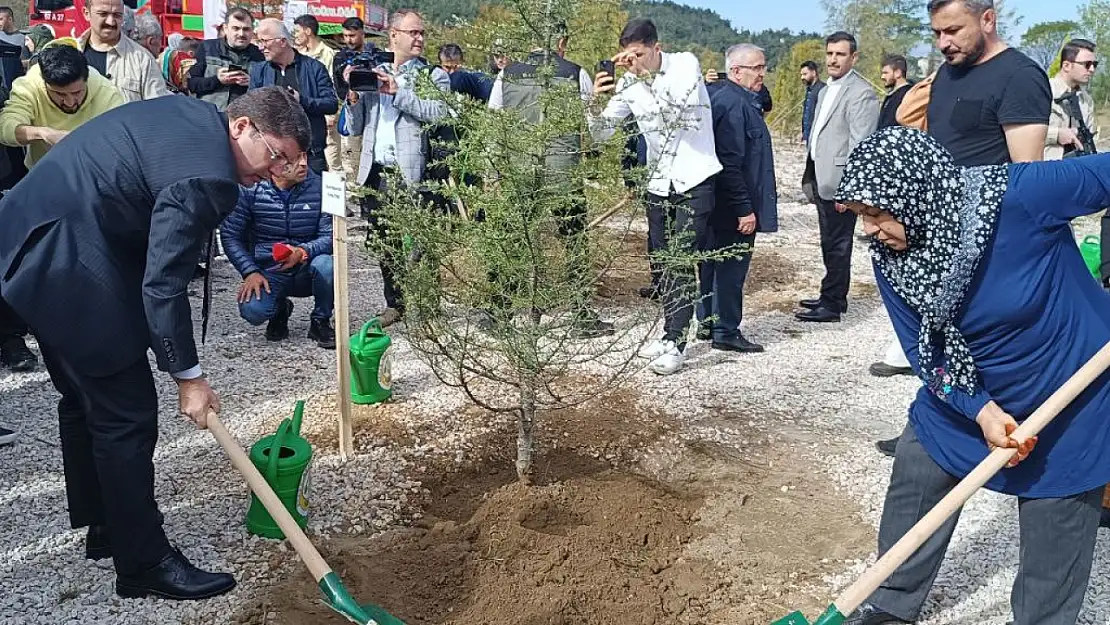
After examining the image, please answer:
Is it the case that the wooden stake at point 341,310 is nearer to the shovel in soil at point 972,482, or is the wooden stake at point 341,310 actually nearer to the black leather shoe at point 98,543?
the black leather shoe at point 98,543

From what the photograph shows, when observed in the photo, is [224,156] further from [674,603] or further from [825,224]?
[825,224]

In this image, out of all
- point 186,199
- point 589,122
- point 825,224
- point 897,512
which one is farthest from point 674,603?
point 825,224

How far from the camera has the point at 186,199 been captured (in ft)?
8.73

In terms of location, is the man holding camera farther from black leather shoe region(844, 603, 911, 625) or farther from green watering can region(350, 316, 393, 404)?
black leather shoe region(844, 603, 911, 625)

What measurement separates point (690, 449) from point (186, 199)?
2781mm

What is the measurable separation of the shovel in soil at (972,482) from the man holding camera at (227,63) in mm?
5422

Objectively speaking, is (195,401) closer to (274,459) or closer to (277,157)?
(274,459)

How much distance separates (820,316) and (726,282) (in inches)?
56.7

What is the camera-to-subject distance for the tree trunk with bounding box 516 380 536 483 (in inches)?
146

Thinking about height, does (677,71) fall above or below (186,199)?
above

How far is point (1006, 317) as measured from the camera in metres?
2.45

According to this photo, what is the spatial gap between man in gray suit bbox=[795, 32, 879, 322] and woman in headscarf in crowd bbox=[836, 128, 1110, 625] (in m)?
4.15

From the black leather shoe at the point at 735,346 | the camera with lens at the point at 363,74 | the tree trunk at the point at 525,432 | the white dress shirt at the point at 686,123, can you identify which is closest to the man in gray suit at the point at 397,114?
the camera with lens at the point at 363,74

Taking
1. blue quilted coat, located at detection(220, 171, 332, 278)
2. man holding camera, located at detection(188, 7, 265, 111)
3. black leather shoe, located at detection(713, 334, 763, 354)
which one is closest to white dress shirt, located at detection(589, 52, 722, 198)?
black leather shoe, located at detection(713, 334, 763, 354)
